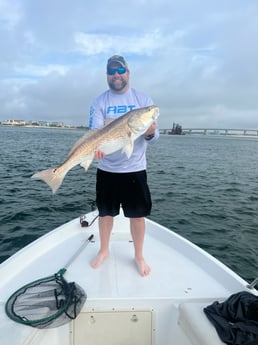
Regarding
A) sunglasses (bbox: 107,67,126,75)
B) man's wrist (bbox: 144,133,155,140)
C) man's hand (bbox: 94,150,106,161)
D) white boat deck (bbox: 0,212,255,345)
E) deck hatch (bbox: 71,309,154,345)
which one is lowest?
deck hatch (bbox: 71,309,154,345)

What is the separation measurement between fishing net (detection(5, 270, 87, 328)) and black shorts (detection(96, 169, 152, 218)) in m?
1.05

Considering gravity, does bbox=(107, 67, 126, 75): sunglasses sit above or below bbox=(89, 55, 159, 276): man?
above

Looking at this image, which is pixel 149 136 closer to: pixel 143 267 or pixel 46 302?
pixel 143 267

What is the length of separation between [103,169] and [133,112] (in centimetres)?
88

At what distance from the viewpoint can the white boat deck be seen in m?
3.27

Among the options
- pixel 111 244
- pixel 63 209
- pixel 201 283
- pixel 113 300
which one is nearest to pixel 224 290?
pixel 201 283

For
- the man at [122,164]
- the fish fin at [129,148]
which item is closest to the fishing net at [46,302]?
the man at [122,164]

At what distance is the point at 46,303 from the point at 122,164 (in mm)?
1732

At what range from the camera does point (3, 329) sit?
9.61 feet

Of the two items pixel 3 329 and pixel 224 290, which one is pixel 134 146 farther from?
pixel 3 329

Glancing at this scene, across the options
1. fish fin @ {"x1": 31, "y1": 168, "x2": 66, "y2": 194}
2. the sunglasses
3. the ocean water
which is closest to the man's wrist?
the sunglasses

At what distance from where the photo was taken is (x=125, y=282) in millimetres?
3811

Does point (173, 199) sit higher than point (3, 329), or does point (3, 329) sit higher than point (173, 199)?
point (3, 329)

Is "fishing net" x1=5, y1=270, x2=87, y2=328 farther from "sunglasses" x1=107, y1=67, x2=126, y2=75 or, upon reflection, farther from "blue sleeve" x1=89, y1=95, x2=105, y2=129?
"sunglasses" x1=107, y1=67, x2=126, y2=75
